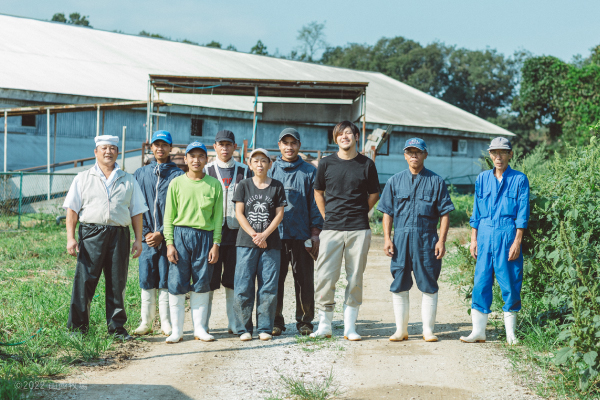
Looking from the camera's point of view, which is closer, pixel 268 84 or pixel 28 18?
pixel 268 84

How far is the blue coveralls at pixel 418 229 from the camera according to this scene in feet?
16.8

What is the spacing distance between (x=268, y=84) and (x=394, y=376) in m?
10.9

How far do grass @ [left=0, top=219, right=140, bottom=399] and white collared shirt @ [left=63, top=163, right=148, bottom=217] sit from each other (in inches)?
44.5

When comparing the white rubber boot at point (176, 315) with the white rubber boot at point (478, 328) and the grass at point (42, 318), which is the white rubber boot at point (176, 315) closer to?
the grass at point (42, 318)

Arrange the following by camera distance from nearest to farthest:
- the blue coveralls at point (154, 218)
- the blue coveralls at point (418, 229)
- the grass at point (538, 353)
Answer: the grass at point (538, 353)
the blue coveralls at point (418, 229)
the blue coveralls at point (154, 218)

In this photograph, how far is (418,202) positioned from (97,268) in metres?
3.02

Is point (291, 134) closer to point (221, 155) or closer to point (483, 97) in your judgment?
point (221, 155)

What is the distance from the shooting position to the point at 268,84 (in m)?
14.1

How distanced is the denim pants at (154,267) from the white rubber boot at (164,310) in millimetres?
78

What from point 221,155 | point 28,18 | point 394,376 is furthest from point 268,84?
point 28,18

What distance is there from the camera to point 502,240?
196 inches

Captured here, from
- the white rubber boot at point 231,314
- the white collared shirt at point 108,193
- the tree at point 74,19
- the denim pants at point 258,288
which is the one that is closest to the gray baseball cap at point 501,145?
the denim pants at point 258,288

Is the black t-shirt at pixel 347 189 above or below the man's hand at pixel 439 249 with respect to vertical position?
above

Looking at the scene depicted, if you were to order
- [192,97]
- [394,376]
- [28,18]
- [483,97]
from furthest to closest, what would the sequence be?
[483,97] → [28,18] → [192,97] → [394,376]
